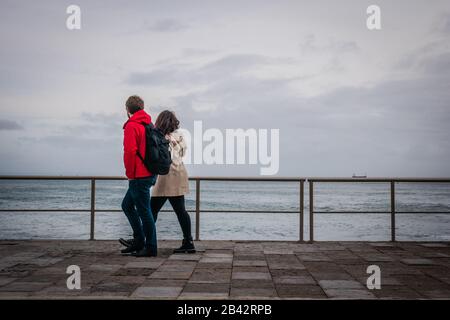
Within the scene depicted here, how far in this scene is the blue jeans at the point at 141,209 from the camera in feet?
17.9

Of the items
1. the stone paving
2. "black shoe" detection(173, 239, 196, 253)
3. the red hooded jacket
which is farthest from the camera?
"black shoe" detection(173, 239, 196, 253)

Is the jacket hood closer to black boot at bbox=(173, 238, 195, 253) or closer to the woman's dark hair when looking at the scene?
the woman's dark hair

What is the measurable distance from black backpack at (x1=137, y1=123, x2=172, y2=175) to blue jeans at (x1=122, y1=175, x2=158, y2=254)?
0.54 ft

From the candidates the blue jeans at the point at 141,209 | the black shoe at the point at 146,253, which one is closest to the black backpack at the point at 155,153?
the blue jeans at the point at 141,209

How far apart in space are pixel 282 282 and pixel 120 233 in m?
16.5

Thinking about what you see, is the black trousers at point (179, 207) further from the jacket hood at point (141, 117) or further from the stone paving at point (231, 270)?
the jacket hood at point (141, 117)

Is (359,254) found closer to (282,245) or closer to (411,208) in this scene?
(282,245)

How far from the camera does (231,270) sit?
4812 mm

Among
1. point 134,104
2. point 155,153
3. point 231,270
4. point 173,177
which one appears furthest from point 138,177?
point 231,270

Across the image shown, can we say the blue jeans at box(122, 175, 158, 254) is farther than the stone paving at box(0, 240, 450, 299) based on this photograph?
Yes

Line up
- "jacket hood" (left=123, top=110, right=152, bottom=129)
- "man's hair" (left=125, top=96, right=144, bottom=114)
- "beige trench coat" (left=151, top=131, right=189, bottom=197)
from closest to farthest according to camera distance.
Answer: "jacket hood" (left=123, top=110, right=152, bottom=129)
"man's hair" (left=125, top=96, right=144, bottom=114)
"beige trench coat" (left=151, top=131, right=189, bottom=197)

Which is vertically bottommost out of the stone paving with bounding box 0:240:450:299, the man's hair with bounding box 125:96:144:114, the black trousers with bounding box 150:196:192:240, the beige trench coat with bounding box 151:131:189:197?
the stone paving with bounding box 0:240:450:299

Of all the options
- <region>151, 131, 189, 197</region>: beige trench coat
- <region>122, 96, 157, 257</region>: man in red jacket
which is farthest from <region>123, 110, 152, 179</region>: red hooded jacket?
<region>151, 131, 189, 197</region>: beige trench coat

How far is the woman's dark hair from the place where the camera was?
574 cm
